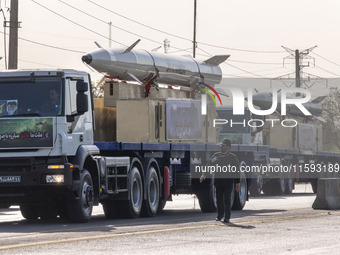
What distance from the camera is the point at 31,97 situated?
1983 cm

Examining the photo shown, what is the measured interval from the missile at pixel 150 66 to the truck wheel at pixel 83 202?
5.07 metres

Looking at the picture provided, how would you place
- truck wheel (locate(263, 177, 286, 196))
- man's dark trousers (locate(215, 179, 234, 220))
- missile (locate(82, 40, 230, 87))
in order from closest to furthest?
man's dark trousers (locate(215, 179, 234, 220))
missile (locate(82, 40, 230, 87))
truck wheel (locate(263, 177, 286, 196))

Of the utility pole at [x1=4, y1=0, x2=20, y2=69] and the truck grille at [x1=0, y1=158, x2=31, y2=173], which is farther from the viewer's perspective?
the utility pole at [x1=4, y1=0, x2=20, y2=69]

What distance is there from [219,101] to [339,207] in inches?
272

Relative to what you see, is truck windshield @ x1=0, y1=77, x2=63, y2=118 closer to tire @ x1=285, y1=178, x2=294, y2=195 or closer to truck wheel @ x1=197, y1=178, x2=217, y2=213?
truck wheel @ x1=197, y1=178, x2=217, y2=213

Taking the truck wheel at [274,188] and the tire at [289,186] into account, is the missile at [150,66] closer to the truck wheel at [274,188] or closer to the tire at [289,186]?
the truck wheel at [274,188]

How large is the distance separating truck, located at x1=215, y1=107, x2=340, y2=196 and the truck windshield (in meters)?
9.19

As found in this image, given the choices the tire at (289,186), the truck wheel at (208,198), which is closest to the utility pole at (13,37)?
the truck wheel at (208,198)

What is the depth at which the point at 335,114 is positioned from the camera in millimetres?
141000

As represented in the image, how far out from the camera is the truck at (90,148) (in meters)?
19.8

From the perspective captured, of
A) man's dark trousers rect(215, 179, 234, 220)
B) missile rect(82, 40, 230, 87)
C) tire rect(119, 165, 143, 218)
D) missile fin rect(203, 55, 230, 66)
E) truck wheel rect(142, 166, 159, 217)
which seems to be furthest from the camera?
missile fin rect(203, 55, 230, 66)

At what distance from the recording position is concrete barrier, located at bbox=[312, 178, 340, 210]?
1008 inches

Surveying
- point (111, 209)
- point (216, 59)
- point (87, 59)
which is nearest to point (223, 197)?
point (111, 209)

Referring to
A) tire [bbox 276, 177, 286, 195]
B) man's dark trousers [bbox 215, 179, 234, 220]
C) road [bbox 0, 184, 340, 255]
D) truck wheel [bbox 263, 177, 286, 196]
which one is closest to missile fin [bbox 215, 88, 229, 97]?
road [bbox 0, 184, 340, 255]
